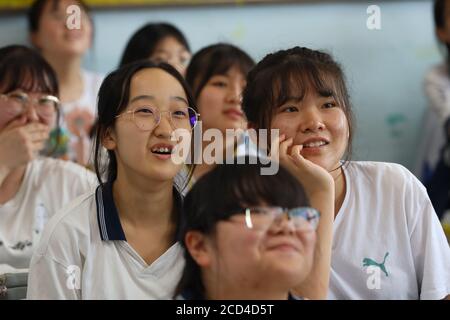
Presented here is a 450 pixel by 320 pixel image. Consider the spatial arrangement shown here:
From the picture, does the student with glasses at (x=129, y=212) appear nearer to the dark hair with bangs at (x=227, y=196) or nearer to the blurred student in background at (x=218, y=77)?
the dark hair with bangs at (x=227, y=196)

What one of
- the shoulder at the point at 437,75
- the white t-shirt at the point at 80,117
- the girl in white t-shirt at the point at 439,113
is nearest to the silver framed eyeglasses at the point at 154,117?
the white t-shirt at the point at 80,117

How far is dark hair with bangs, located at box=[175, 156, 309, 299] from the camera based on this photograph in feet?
2.26

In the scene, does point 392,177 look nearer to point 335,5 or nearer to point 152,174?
point 152,174

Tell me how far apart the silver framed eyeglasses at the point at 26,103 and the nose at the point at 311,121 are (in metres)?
0.45

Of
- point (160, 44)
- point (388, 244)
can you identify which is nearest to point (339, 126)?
point (388, 244)

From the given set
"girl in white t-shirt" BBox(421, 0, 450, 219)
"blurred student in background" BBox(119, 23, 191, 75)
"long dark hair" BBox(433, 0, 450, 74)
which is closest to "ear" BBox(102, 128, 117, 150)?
"blurred student in background" BBox(119, 23, 191, 75)

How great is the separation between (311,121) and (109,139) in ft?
0.77

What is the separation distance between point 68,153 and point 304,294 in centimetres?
82

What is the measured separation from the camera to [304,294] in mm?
728

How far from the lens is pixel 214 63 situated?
1.28 m

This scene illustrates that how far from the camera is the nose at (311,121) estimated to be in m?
0.82

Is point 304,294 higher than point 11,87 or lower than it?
lower

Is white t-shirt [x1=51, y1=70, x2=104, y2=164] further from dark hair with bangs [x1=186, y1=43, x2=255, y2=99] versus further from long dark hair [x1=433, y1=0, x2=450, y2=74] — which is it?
long dark hair [x1=433, y1=0, x2=450, y2=74]

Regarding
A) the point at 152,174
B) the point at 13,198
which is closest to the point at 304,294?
the point at 152,174
